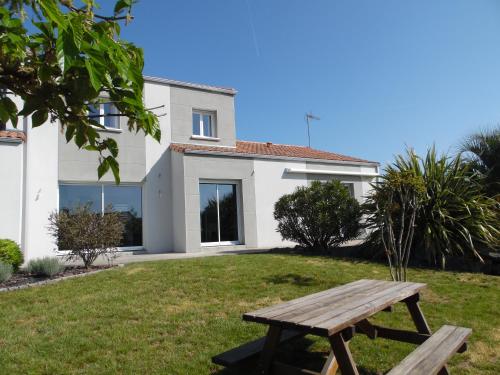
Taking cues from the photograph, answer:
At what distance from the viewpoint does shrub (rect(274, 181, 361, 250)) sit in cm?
1233

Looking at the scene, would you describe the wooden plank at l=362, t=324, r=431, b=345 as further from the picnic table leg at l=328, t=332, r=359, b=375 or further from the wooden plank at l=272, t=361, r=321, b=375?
the picnic table leg at l=328, t=332, r=359, b=375

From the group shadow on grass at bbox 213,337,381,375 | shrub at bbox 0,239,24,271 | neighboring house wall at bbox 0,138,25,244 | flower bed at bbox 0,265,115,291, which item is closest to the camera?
shadow on grass at bbox 213,337,381,375

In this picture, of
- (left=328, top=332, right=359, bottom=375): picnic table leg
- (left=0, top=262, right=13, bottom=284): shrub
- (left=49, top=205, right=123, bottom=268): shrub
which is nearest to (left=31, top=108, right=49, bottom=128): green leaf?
(left=328, top=332, right=359, bottom=375): picnic table leg

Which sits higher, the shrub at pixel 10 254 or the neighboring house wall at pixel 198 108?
the neighboring house wall at pixel 198 108

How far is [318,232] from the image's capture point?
1250 centimetres

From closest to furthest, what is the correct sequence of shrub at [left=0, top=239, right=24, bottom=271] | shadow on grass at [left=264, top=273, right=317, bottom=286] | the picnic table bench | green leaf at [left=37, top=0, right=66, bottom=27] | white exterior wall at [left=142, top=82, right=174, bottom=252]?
green leaf at [left=37, top=0, right=66, bottom=27], the picnic table bench, shadow on grass at [left=264, top=273, right=317, bottom=286], shrub at [left=0, top=239, right=24, bottom=271], white exterior wall at [left=142, top=82, right=174, bottom=252]

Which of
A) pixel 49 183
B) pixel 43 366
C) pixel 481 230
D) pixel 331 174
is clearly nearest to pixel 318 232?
pixel 481 230

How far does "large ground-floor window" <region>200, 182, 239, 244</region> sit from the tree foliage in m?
13.2

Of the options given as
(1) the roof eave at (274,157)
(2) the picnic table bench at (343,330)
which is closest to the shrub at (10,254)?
(1) the roof eave at (274,157)

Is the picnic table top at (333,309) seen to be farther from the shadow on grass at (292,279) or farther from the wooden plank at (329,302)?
the shadow on grass at (292,279)

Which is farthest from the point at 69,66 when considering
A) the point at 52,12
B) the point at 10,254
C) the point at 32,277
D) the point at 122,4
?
A: the point at 10,254

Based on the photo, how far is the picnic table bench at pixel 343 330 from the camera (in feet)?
10.2

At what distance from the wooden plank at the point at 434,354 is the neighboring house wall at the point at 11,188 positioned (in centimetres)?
1147

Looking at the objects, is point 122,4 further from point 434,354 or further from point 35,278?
point 35,278
